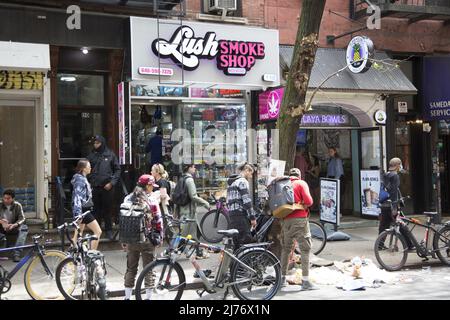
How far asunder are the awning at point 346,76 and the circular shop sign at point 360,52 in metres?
0.46

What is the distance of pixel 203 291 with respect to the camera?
24.9 ft

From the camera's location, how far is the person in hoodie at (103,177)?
11.0 m

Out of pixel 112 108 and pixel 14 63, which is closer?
pixel 14 63

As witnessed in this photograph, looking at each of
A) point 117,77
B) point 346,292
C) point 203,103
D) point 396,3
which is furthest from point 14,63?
point 396,3

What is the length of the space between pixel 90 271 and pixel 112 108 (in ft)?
19.1

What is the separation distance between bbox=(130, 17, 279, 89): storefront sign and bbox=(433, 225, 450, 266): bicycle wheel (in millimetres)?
5146

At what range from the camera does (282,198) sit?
8.23 m

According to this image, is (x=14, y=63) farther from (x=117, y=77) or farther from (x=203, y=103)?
(x=203, y=103)

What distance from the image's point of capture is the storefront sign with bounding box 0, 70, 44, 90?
11.2 m

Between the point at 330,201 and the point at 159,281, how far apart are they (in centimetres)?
637

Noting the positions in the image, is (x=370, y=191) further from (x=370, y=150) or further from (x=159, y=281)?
(x=159, y=281)

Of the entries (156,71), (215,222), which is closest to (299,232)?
(215,222)

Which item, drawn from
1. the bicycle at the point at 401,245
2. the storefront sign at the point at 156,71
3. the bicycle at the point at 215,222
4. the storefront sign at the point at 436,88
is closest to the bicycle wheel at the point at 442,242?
the bicycle at the point at 401,245

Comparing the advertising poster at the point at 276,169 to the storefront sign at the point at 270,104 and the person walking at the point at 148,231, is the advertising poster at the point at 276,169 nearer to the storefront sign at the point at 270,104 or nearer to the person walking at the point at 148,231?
the person walking at the point at 148,231
